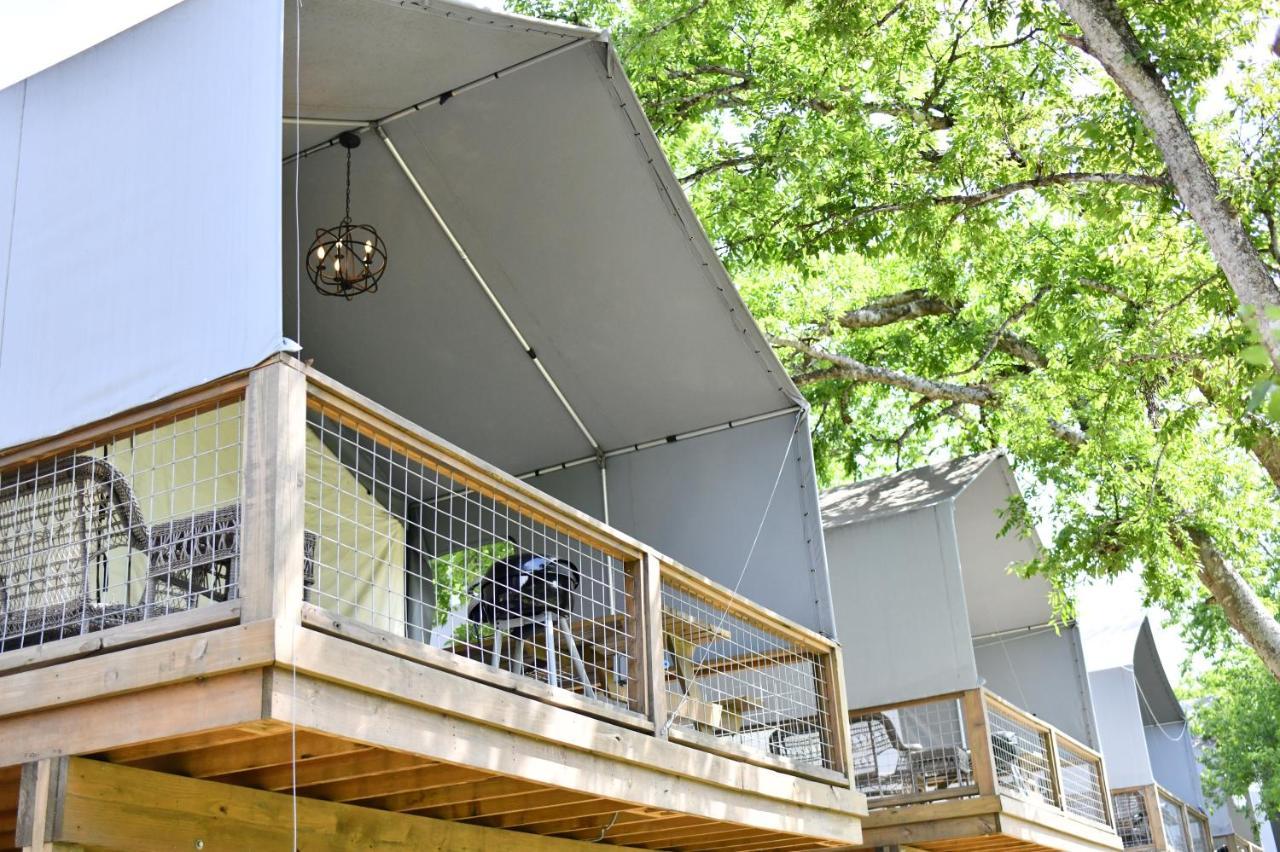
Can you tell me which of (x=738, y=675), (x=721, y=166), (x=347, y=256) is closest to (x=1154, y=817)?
(x=738, y=675)

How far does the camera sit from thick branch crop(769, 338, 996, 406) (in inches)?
522

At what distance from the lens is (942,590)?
987 cm

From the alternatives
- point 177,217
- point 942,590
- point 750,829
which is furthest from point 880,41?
point 177,217

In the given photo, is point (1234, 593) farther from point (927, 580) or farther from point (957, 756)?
point (957, 756)

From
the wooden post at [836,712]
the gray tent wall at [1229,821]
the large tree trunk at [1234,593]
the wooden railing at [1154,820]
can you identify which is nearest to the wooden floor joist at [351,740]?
the wooden post at [836,712]

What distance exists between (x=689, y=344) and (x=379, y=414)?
384 centimetres

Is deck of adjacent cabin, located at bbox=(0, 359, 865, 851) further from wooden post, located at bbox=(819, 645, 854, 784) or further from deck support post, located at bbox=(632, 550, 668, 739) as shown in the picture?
wooden post, located at bbox=(819, 645, 854, 784)

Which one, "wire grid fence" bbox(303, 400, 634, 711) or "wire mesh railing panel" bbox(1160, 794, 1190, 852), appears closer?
"wire grid fence" bbox(303, 400, 634, 711)

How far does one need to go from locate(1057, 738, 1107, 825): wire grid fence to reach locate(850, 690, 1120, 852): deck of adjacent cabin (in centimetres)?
18

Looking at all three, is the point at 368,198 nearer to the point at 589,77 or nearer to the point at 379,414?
the point at 589,77

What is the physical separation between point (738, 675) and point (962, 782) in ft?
8.30

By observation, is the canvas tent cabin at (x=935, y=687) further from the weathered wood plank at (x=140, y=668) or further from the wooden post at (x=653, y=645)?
the weathered wood plank at (x=140, y=668)

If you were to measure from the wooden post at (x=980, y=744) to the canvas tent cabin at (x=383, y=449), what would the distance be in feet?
4.35

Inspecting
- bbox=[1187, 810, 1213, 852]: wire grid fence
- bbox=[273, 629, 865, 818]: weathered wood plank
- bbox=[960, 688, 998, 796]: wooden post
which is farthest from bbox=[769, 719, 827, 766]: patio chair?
bbox=[1187, 810, 1213, 852]: wire grid fence
